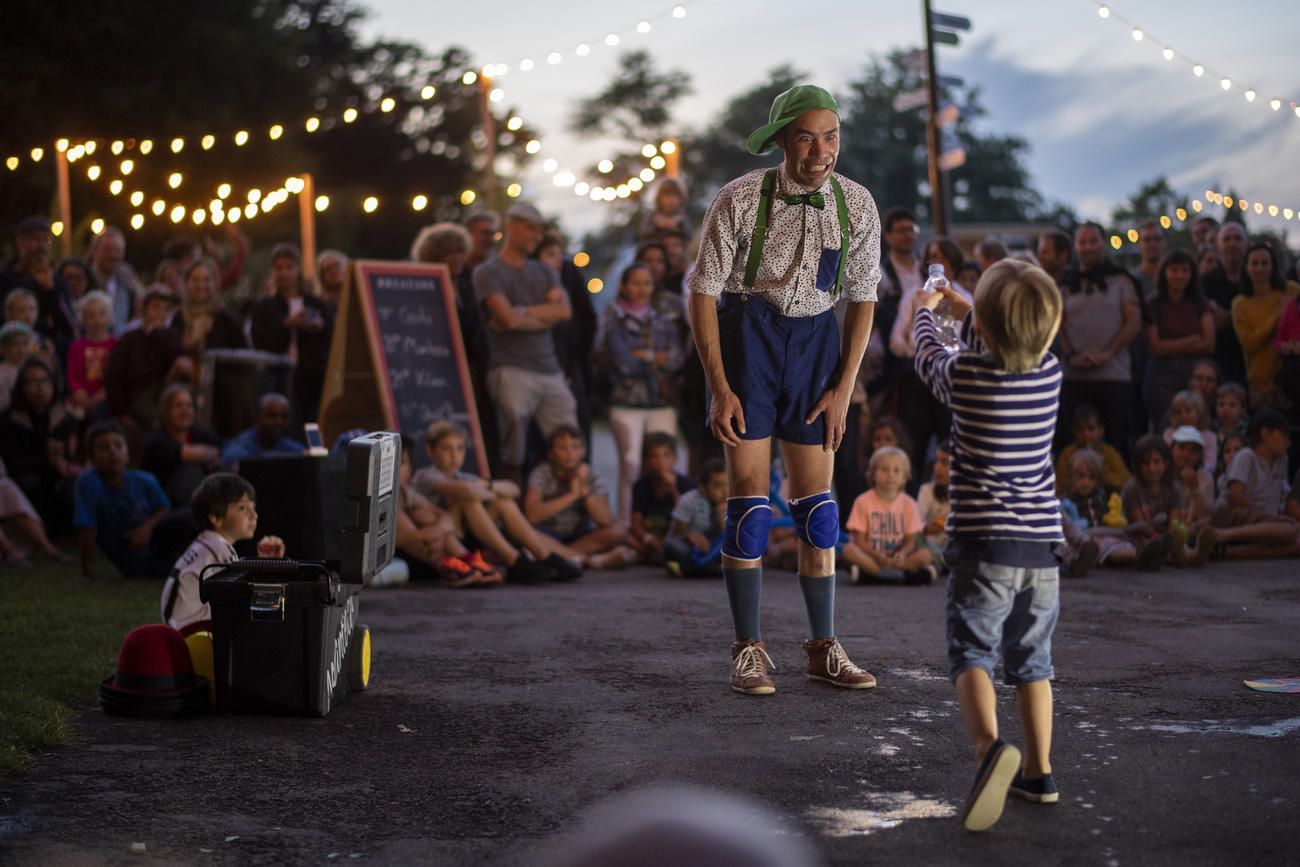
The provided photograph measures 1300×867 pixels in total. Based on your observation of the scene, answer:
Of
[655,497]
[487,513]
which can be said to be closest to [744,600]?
[487,513]

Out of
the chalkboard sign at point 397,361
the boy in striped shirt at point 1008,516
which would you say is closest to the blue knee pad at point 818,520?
the boy in striped shirt at point 1008,516

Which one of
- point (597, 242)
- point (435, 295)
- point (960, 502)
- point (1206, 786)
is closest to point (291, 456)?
point (435, 295)

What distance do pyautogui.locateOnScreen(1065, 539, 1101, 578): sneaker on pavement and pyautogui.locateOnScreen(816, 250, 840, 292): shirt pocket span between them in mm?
3641

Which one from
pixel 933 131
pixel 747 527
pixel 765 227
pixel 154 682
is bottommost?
pixel 154 682

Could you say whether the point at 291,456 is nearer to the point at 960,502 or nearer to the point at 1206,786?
the point at 960,502

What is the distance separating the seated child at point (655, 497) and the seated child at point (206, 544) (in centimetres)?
422

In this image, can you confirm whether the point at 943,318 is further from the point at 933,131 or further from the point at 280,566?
the point at 933,131

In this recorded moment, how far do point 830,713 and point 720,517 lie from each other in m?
4.20

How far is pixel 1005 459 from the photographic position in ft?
12.0

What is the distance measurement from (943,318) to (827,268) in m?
0.99

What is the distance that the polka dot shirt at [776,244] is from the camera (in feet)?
16.5

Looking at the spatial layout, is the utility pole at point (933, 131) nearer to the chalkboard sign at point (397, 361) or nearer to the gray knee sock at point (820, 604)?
the chalkboard sign at point (397, 361)

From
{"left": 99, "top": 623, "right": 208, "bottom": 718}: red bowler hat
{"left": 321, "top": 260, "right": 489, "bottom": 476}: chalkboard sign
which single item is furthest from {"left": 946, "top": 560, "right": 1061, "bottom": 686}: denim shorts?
{"left": 321, "top": 260, "right": 489, "bottom": 476}: chalkboard sign

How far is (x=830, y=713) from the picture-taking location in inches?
183
